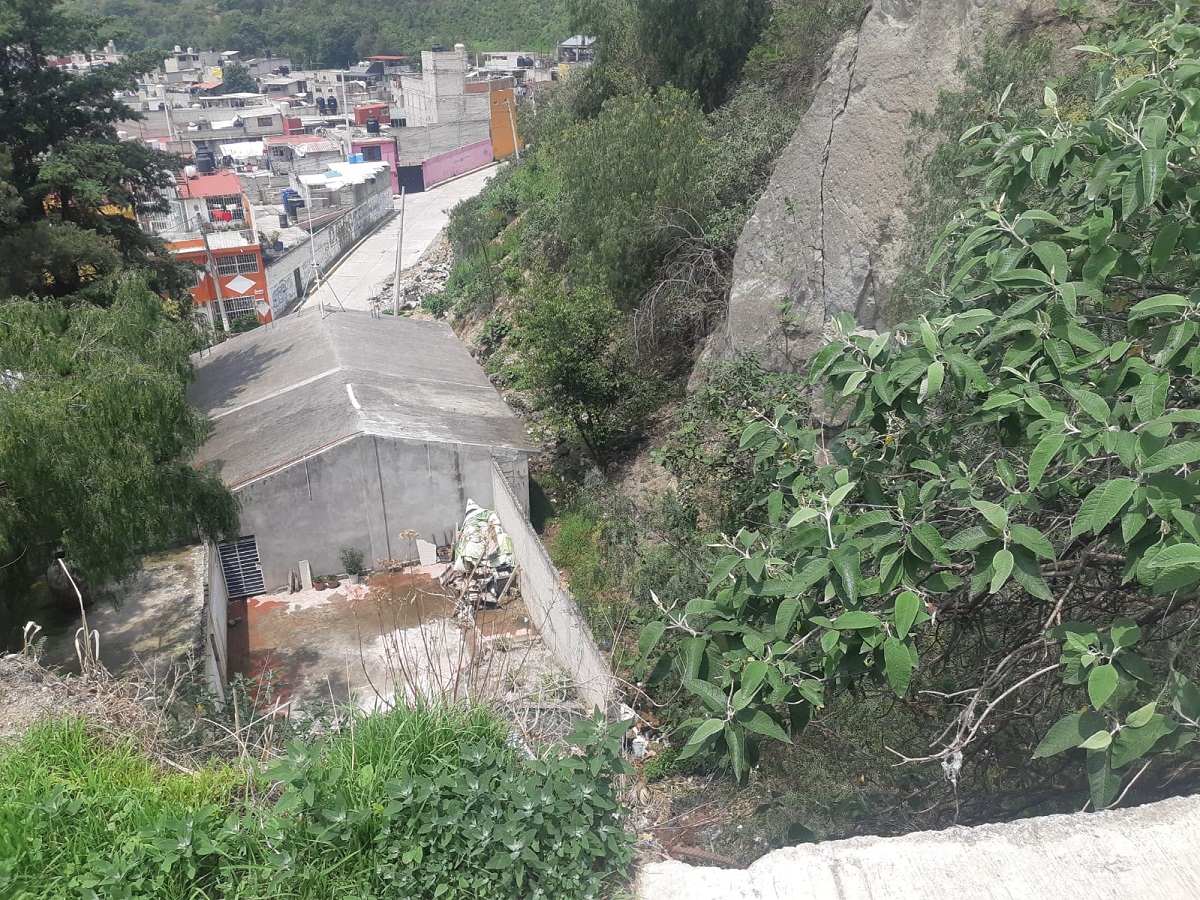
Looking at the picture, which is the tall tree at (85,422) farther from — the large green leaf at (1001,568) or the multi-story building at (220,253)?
the multi-story building at (220,253)

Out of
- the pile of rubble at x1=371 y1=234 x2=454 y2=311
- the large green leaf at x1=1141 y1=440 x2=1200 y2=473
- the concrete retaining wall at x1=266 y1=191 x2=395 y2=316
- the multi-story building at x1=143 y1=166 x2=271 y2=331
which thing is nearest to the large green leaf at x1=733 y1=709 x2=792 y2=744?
the large green leaf at x1=1141 y1=440 x2=1200 y2=473

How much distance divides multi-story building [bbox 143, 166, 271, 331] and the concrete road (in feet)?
6.92

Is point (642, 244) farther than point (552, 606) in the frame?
Yes

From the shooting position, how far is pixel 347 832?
3041 mm

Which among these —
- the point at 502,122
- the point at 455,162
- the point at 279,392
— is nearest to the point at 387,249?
the point at 502,122

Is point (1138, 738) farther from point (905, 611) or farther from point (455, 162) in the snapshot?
point (455, 162)

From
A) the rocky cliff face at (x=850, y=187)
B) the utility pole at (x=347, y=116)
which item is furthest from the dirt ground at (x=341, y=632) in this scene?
the utility pole at (x=347, y=116)

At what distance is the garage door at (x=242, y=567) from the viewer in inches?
465

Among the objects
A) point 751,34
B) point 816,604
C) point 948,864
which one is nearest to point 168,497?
point 816,604

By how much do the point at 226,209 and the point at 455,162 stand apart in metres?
18.3

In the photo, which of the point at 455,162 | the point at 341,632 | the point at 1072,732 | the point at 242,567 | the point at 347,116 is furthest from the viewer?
the point at 347,116

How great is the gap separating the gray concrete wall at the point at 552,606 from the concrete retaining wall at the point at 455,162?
154 ft

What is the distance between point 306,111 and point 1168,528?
87.8m

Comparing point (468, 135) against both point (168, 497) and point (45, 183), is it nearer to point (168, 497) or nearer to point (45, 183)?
Result: point (45, 183)
